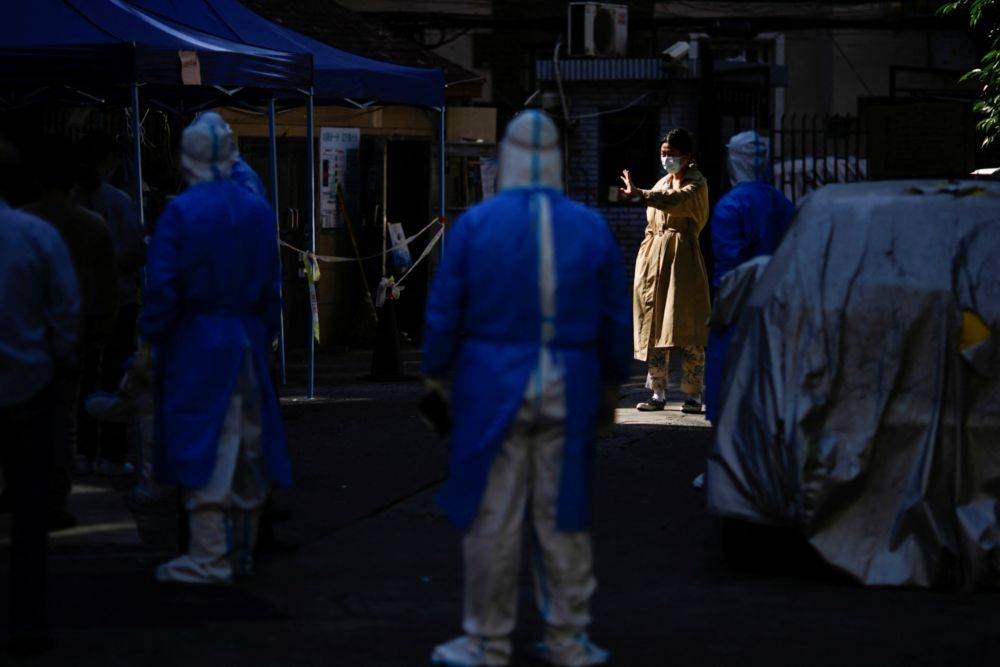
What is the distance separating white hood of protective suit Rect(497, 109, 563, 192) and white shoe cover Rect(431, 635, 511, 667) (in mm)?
1468

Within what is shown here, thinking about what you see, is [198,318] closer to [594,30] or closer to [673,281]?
[673,281]

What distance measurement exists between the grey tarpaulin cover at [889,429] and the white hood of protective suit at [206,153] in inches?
94.1

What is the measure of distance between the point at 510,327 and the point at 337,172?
529 inches

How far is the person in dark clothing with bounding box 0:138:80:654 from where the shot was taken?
628 cm

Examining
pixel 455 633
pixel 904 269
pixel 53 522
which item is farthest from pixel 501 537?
pixel 53 522

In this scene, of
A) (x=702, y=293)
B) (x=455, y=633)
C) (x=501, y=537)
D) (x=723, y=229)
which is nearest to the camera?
(x=501, y=537)

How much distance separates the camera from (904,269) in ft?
25.3

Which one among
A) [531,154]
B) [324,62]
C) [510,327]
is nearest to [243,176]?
[531,154]

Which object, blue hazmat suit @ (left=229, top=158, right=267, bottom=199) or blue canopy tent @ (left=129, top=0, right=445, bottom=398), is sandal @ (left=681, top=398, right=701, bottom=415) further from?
blue hazmat suit @ (left=229, top=158, right=267, bottom=199)

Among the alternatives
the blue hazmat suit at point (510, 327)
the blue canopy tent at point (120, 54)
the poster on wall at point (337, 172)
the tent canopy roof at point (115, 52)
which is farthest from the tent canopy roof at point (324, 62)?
the blue hazmat suit at point (510, 327)

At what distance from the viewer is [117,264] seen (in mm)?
10172

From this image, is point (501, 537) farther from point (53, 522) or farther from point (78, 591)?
point (53, 522)

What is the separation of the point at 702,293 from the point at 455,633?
6.76 metres

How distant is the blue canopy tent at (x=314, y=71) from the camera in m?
13.9
